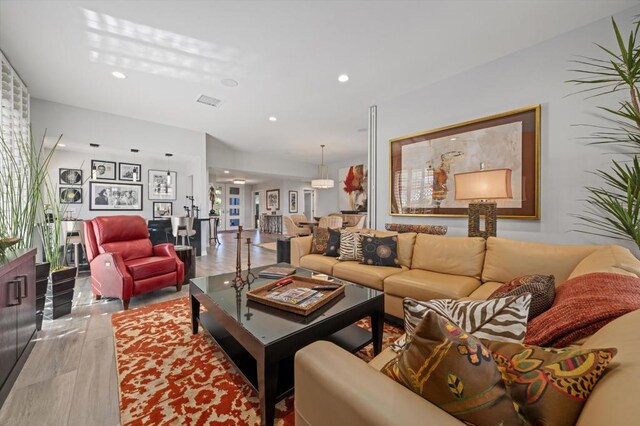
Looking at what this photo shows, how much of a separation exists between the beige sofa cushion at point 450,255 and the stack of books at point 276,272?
1376 mm

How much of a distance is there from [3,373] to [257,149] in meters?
6.23

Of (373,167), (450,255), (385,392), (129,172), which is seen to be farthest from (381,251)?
(129,172)

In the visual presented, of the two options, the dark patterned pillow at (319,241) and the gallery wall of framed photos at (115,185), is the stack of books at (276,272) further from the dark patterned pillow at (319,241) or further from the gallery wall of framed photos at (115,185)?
the gallery wall of framed photos at (115,185)

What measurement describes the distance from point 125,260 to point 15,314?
1.44 meters

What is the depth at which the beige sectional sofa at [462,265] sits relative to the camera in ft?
6.33

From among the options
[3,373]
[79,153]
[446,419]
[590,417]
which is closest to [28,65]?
[79,153]

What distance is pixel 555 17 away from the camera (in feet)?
7.49

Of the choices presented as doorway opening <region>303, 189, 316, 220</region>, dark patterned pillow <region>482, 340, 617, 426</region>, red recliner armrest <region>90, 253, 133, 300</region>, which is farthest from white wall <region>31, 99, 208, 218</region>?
dark patterned pillow <region>482, 340, 617, 426</region>

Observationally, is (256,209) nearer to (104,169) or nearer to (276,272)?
(104,169)

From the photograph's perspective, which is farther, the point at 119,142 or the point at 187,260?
the point at 119,142

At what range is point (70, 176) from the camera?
17.1ft

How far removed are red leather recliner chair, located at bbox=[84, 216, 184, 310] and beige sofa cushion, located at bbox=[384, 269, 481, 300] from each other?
2.65 m

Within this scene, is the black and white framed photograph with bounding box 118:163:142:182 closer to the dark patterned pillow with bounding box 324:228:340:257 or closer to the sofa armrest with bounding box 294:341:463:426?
the dark patterned pillow with bounding box 324:228:340:257

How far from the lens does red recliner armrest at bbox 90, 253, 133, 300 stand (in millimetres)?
2715
